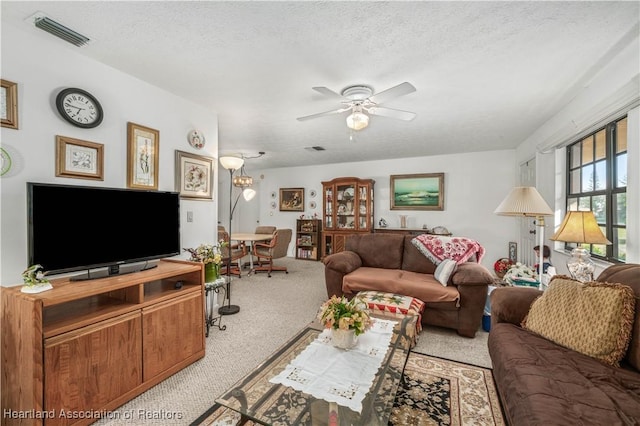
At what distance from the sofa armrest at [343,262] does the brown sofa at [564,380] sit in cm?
171

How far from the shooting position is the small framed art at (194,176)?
108 inches

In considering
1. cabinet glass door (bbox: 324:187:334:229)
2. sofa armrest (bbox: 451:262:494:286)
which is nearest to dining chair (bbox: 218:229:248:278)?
cabinet glass door (bbox: 324:187:334:229)

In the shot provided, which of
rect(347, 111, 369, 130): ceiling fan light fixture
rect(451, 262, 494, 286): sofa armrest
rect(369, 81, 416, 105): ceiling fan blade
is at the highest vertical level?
rect(369, 81, 416, 105): ceiling fan blade

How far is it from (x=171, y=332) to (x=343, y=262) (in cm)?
195

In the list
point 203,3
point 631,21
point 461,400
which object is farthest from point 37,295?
point 631,21

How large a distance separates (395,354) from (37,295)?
2.02 metres

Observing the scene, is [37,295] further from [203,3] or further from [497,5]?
[497,5]

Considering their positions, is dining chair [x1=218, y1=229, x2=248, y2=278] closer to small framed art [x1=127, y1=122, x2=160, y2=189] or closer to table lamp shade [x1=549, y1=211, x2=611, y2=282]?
small framed art [x1=127, y1=122, x2=160, y2=189]

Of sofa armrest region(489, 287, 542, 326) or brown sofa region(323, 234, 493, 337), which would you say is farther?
brown sofa region(323, 234, 493, 337)

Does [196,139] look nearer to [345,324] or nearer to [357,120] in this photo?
[357,120]

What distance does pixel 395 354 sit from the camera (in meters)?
1.63

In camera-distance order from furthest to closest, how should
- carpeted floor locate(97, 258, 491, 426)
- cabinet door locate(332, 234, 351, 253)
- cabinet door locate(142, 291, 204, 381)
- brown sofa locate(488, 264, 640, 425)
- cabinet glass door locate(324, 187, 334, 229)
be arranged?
1. cabinet glass door locate(324, 187, 334, 229)
2. cabinet door locate(332, 234, 351, 253)
3. cabinet door locate(142, 291, 204, 381)
4. carpeted floor locate(97, 258, 491, 426)
5. brown sofa locate(488, 264, 640, 425)

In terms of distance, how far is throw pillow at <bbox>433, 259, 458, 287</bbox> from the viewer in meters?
2.86

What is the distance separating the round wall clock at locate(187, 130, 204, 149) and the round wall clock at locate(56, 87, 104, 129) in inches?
32.2
